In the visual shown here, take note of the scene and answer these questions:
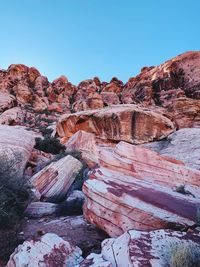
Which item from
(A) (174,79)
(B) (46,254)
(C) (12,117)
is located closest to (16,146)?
(B) (46,254)

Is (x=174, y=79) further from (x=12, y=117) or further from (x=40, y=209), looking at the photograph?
(x=40, y=209)

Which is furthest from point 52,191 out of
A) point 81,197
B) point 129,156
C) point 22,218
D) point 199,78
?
point 199,78

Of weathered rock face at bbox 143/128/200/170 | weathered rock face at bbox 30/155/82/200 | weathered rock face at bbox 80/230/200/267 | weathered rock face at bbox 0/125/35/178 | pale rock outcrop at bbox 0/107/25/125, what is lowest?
weathered rock face at bbox 143/128/200/170

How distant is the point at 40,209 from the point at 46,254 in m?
3.05

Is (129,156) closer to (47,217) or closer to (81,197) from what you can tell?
(81,197)

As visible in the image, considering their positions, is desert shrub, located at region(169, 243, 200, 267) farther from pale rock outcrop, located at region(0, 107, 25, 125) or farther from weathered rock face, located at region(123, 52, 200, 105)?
weathered rock face, located at region(123, 52, 200, 105)

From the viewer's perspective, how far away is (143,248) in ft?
11.9

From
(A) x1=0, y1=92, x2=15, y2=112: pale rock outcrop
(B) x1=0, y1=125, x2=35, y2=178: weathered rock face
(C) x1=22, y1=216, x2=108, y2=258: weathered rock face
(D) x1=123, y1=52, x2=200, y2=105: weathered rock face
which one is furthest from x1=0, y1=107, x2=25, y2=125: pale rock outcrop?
(C) x1=22, y1=216, x2=108, y2=258: weathered rock face

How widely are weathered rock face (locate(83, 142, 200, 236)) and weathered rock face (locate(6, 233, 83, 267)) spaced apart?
1090 millimetres

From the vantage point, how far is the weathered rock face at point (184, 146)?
1292 centimetres

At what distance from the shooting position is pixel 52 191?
823cm

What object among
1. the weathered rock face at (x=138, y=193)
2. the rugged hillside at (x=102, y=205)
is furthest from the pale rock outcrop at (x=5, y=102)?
the weathered rock face at (x=138, y=193)

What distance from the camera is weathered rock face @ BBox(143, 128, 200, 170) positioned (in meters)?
12.9

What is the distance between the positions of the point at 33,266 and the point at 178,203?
3064 mm
